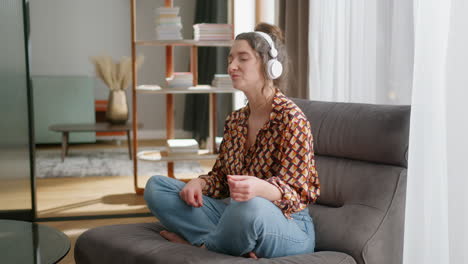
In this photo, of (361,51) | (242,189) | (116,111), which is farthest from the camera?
(116,111)

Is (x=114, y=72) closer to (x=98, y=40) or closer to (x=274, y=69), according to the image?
(x=98, y=40)

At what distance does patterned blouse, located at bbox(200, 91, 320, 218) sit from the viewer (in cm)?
185

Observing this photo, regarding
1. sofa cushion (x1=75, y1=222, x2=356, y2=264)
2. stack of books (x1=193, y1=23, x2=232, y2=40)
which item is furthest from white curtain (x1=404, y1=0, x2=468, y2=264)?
stack of books (x1=193, y1=23, x2=232, y2=40)

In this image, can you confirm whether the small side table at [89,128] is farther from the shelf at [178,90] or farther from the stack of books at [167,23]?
the stack of books at [167,23]

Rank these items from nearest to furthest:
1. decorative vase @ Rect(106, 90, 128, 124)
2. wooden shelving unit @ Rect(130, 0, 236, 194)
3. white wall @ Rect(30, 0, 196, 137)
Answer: wooden shelving unit @ Rect(130, 0, 236, 194) < decorative vase @ Rect(106, 90, 128, 124) < white wall @ Rect(30, 0, 196, 137)

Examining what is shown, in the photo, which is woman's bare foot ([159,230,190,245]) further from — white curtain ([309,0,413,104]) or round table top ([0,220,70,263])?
white curtain ([309,0,413,104])

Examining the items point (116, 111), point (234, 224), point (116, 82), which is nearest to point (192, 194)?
point (234, 224)

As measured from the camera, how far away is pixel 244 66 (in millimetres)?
1975

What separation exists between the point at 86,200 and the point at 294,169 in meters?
2.66

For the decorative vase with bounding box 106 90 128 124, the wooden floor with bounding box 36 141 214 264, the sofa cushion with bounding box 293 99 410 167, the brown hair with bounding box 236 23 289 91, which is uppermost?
the brown hair with bounding box 236 23 289 91

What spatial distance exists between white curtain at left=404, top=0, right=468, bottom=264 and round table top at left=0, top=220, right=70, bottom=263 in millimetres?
1174

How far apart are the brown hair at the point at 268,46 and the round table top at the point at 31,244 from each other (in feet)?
2.98

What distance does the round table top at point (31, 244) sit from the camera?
6.11 feet

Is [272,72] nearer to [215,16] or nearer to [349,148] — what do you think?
[349,148]
